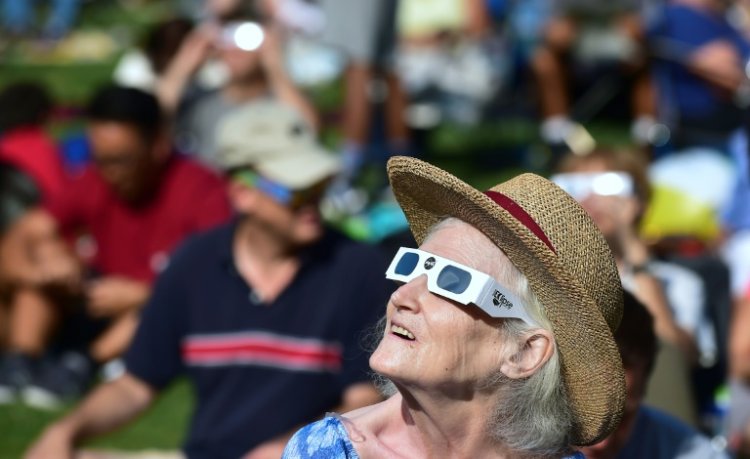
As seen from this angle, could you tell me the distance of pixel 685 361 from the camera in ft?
13.4

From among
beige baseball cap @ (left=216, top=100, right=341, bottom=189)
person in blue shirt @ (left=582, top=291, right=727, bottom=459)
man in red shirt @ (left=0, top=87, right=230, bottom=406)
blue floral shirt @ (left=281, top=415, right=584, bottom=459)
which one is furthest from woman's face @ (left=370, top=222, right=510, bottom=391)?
man in red shirt @ (left=0, top=87, right=230, bottom=406)

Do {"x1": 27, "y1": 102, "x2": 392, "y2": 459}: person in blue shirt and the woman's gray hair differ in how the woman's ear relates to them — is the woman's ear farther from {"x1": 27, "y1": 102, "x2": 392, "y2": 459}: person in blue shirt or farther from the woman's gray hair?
{"x1": 27, "y1": 102, "x2": 392, "y2": 459}: person in blue shirt

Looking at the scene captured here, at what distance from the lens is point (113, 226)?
630cm

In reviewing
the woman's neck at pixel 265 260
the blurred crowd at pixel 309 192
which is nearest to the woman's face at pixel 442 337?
the blurred crowd at pixel 309 192

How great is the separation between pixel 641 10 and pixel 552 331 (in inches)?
292

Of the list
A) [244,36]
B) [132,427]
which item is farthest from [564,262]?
[244,36]

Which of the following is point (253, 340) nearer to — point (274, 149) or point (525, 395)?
point (274, 149)

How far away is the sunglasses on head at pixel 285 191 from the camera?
4.22 meters

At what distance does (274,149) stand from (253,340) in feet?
2.24

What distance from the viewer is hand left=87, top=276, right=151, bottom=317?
6238 mm

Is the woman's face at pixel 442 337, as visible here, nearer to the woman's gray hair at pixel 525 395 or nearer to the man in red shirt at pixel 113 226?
the woman's gray hair at pixel 525 395

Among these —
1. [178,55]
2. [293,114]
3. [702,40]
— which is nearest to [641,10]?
[702,40]

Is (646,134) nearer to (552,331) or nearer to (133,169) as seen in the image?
(133,169)

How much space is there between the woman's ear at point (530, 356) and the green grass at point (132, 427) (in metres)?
3.10
